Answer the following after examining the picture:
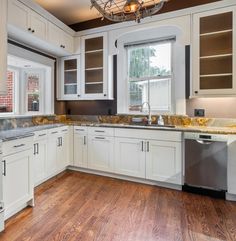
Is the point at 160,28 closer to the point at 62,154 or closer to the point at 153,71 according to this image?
the point at 153,71

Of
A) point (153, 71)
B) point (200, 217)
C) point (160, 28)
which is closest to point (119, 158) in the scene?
point (200, 217)

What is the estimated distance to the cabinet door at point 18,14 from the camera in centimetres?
236

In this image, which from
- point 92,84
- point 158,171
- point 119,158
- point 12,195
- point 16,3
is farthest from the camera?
point 92,84

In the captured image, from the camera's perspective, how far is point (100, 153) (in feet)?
10.7

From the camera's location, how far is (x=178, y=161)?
8.83ft

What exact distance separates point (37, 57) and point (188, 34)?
8.35 feet

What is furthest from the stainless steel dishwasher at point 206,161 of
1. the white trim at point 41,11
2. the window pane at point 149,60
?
the white trim at point 41,11

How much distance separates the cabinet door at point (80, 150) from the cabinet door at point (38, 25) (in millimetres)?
1694

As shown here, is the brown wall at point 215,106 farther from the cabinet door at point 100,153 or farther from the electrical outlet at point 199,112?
the cabinet door at point 100,153

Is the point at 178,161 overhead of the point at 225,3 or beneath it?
beneath

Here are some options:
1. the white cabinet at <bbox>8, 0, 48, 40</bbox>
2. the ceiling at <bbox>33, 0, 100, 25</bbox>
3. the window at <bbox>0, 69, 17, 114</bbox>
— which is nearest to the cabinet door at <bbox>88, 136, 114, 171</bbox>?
the window at <bbox>0, 69, 17, 114</bbox>

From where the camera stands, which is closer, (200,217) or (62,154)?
(200,217)

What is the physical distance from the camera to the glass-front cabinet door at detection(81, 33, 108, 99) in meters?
3.56

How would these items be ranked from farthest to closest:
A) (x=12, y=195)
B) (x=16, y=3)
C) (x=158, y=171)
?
(x=158, y=171) → (x=16, y=3) → (x=12, y=195)
